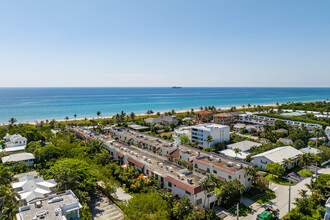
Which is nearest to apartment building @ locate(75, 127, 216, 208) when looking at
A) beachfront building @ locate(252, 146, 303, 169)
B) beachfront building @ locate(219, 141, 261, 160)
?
beachfront building @ locate(252, 146, 303, 169)

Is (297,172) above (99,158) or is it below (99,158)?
below

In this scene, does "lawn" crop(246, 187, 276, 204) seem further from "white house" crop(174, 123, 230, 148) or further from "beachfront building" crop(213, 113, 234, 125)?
"beachfront building" crop(213, 113, 234, 125)

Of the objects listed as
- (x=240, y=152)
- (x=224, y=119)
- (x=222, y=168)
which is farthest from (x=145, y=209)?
(x=224, y=119)

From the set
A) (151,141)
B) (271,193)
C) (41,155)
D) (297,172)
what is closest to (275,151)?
(297,172)

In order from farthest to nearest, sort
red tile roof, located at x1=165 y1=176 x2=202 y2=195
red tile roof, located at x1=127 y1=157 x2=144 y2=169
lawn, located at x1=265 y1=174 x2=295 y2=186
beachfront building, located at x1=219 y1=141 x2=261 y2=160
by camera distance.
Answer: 1. beachfront building, located at x1=219 y1=141 x2=261 y2=160
2. red tile roof, located at x1=127 y1=157 x2=144 y2=169
3. lawn, located at x1=265 y1=174 x2=295 y2=186
4. red tile roof, located at x1=165 y1=176 x2=202 y2=195

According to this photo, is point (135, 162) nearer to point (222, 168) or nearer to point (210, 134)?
point (222, 168)

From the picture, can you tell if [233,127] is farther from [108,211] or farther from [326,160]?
[108,211]
